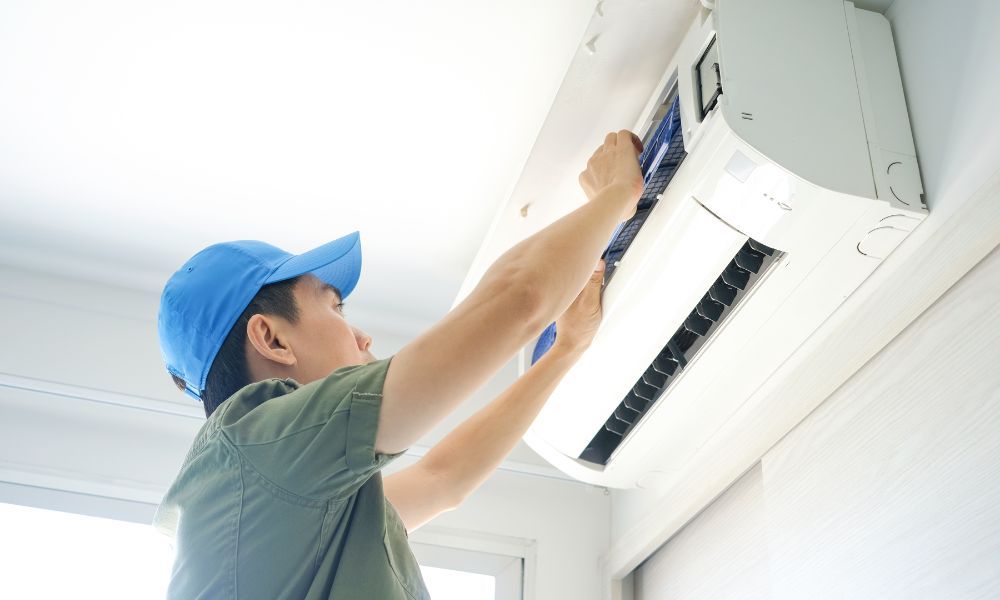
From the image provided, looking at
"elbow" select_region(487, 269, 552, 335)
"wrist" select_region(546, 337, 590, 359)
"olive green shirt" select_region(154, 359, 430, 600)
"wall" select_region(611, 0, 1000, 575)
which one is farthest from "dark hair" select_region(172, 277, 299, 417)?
"wall" select_region(611, 0, 1000, 575)

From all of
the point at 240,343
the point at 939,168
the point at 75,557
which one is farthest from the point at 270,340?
the point at 75,557

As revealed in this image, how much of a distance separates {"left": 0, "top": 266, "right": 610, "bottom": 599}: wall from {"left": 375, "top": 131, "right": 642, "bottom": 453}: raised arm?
1.30 m

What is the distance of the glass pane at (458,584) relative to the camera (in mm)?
2430

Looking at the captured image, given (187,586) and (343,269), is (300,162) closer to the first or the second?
(343,269)

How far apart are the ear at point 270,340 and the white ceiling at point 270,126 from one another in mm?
682

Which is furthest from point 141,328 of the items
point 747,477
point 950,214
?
point 950,214

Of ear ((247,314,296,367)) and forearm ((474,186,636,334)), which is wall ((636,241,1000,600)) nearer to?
forearm ((474,186,636,334))

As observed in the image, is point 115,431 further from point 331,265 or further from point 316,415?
point 316,415

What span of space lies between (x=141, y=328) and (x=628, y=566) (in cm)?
129

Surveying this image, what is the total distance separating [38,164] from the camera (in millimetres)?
2184

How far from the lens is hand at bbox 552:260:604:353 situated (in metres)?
1.71

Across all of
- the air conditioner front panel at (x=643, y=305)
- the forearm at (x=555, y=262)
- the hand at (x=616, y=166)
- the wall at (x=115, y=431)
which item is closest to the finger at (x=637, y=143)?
the hand at (x=616, y=166)

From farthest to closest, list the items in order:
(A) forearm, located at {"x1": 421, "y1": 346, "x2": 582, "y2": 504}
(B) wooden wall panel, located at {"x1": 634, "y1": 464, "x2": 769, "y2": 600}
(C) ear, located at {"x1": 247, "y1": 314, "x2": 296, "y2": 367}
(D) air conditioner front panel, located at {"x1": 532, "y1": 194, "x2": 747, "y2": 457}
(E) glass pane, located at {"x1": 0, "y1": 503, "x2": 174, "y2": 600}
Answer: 1. (E) glass pane, located at {"x1": 0, "y1": 503, "x2": 174, "y2": 600}
2. (B) wooden wall panel, located at {"x1": 634, "y1": 464, "x2": 769, "y2": 600}
3. (A) forearm, located at {"x1": 421, "y1": 346, "x2": 582, "y2": 504}
4. (D) air conditioner front panel, located at {"x1": 532, "y1": 194, "x2": 747, "y2": 457}
5. (C) ear, located at {"x1": 247, "y1": 314, "x2": 296, "y2": 367}

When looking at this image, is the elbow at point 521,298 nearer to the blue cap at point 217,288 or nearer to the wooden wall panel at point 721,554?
the blue cap at point 217,288
